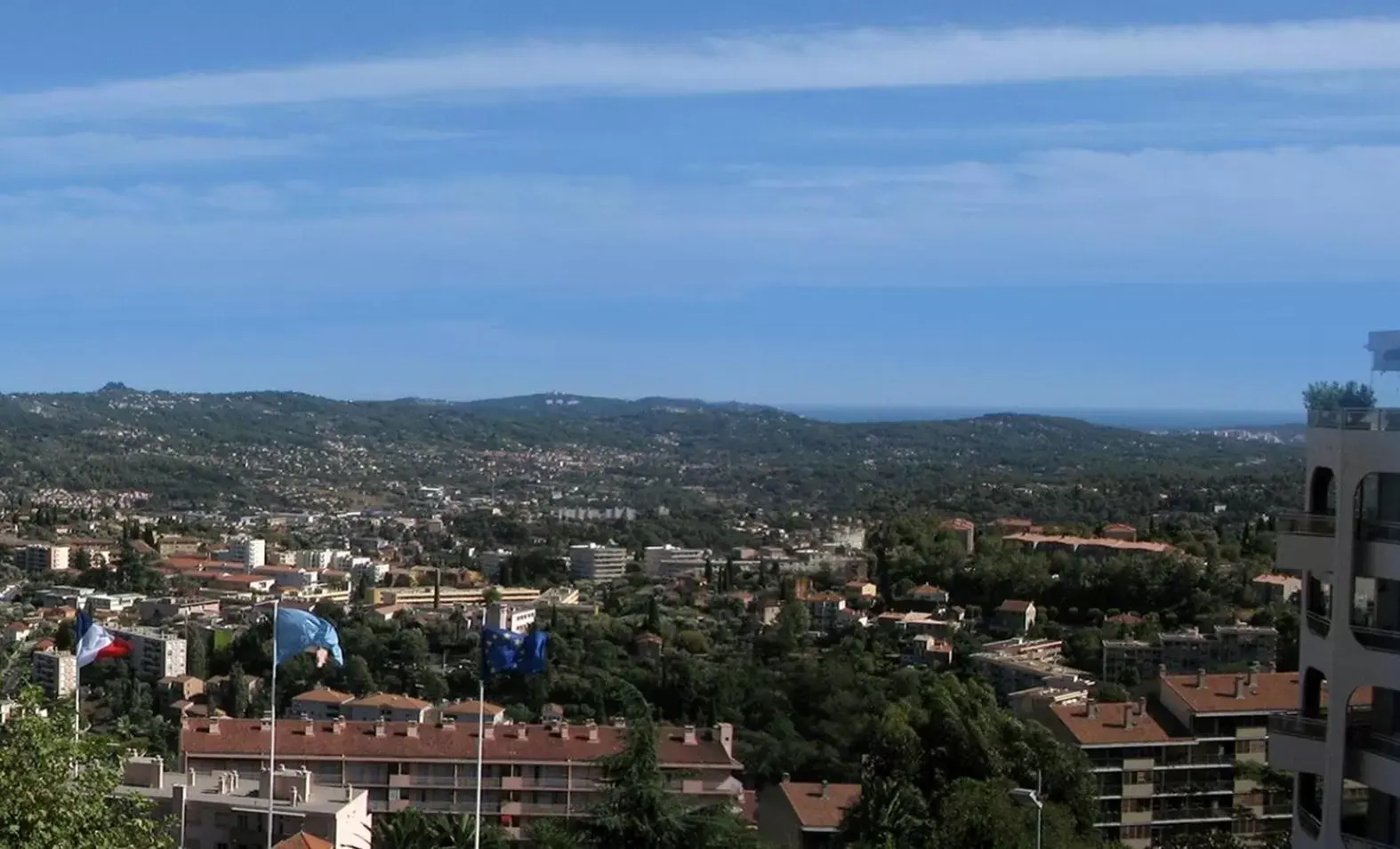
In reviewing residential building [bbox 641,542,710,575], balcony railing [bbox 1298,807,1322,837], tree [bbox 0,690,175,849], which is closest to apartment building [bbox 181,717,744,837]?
tree [bbox 0,690,175,849]

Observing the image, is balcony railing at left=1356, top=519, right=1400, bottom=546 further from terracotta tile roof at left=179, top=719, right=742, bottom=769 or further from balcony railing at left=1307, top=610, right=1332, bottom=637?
terracotta tile roof at left=179, top=719, right=742, bottom=769

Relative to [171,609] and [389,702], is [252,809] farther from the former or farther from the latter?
[171,609]

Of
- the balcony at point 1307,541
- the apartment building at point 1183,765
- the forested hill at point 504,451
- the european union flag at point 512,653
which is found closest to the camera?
the balcony at point 1307,541

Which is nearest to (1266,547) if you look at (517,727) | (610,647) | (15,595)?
(610,647)

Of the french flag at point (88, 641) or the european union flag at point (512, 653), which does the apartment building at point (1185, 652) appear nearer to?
the european union flag at point (512, 653)

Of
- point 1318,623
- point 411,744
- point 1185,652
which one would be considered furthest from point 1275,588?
point 1318,623

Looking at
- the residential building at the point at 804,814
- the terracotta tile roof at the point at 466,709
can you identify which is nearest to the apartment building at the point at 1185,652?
the terracotta tile roof at the point at 466,709
